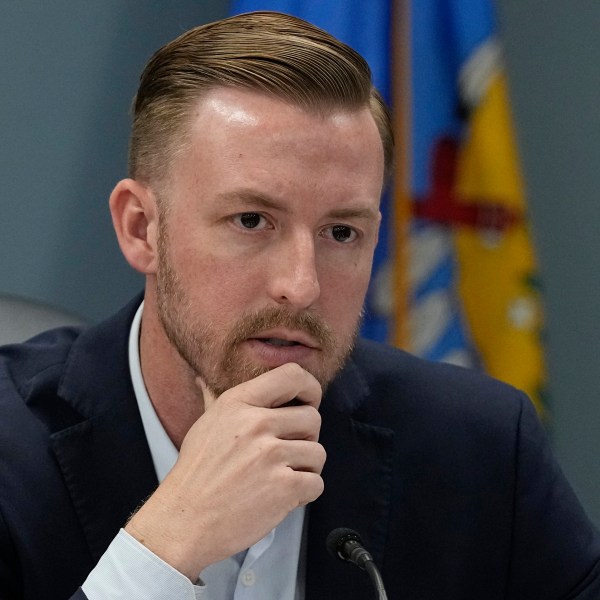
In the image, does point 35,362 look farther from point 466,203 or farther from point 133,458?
point 466,203

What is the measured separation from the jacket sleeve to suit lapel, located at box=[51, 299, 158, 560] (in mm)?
573

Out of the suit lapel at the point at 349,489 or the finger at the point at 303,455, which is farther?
the suit lapel at the point at 349,489

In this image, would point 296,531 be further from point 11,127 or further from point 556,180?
point 556,180

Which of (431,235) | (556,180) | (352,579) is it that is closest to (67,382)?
(352,579)

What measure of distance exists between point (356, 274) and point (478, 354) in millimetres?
1284

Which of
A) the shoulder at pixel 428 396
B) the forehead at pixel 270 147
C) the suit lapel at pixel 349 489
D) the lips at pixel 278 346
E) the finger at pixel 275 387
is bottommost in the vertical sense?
the suit lapel at pixel 349 489

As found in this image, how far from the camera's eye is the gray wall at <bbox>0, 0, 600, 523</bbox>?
2.85 metres

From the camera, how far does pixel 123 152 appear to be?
2.95 m

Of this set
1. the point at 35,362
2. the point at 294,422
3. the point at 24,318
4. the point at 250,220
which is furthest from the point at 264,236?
the point at 24,318

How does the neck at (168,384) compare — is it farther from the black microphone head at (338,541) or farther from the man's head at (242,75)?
the black microphone head at (338,541)

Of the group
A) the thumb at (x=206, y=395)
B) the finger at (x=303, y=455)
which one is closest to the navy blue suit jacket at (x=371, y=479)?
the thumb at (x=206, y=395)

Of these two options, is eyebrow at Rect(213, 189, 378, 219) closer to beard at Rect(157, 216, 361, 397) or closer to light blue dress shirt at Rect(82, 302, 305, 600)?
beard at Rect(157, 216, 361, 397)

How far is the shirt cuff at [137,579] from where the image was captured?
1.35 metres

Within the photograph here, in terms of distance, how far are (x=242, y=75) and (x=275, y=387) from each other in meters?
0.40
